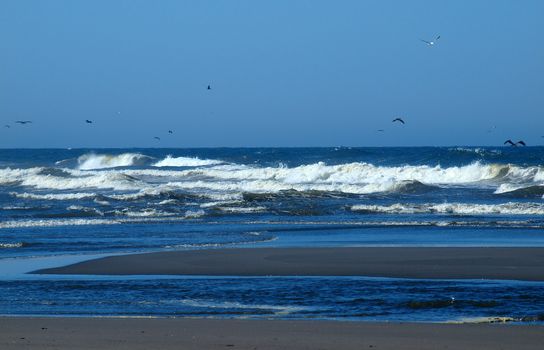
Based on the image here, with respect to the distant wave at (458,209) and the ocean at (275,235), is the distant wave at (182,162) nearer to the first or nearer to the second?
the ocean at (275,235)

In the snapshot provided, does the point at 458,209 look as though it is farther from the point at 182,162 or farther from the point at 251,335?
the point at 182,162

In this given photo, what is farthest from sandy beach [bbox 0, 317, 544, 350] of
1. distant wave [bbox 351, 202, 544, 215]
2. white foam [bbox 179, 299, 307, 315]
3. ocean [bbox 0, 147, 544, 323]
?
distant wave [bbox 351, 202, 544, 215]

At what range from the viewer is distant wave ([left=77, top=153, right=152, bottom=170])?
85312 millimetres

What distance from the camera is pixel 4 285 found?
41.2ft

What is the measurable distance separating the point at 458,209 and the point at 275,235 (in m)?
8.81

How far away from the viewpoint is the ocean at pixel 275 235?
35.0 ft

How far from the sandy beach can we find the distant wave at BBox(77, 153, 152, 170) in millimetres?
76158

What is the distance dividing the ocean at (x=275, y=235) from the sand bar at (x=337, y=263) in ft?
2.41

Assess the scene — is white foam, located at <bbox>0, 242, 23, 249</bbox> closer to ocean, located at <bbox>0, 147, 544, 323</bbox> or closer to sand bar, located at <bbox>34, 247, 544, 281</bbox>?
ocean, located at <bbox>0, 147, 544, 323</bbox>

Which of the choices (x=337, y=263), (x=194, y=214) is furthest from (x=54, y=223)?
(x=337, y=263)

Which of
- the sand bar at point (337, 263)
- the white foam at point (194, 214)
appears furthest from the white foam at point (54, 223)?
the sand bar at point (337, 263)

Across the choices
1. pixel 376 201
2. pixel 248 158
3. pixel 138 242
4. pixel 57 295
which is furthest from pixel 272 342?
pixel 248 158

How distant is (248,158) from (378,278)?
68.9 metres

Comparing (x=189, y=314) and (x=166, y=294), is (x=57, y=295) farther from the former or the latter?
(x=189, y=314)
